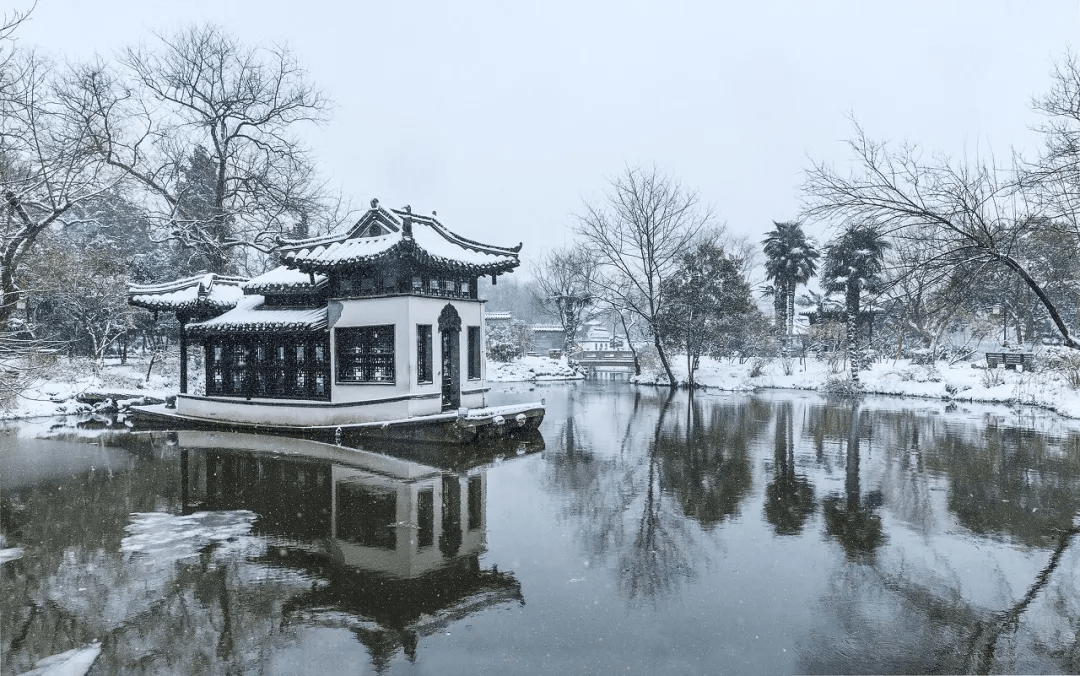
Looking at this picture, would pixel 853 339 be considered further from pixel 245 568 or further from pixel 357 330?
pixel 245 568

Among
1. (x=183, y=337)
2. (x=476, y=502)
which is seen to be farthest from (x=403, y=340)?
(x=183, y=337)

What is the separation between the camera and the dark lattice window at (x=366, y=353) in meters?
15.3

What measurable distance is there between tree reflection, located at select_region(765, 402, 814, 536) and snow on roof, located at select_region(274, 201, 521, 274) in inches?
317

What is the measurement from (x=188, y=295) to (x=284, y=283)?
10.0 feet

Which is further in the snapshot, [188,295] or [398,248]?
[188,295]

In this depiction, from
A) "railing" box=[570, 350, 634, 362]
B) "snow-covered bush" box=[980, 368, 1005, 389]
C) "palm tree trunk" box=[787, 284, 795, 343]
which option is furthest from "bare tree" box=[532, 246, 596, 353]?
"snow-covered bush" box=[980, 368, 1005, 389]

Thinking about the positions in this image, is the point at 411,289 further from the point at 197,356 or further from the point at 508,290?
the point at 508,290

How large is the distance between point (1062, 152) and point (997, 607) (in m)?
5.89

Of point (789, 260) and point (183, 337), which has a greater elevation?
point (789, 260)

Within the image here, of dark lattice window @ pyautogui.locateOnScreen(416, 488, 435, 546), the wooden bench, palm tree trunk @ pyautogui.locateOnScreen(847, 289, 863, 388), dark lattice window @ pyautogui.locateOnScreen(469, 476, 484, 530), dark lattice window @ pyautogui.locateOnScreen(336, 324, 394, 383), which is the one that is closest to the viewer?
dark lattice window @ pyautogui.locateOnScreen(416, 488, 435, 546)

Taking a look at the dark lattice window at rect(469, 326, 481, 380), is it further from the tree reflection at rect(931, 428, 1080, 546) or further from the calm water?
the tree reflection at rect(931, 428, 1080, 546)

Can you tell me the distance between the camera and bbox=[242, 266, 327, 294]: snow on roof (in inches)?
674

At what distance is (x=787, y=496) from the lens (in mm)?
9602

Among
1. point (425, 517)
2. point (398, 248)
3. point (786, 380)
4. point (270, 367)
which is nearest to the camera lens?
point (425, 517)
